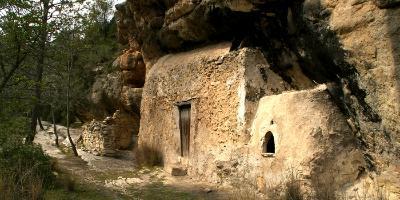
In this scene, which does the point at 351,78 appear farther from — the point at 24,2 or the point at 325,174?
the point at 24,2

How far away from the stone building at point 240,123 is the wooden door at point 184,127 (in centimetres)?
3

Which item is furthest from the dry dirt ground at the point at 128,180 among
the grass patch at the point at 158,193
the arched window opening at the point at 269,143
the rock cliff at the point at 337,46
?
the rock cliff at the point at 337,46

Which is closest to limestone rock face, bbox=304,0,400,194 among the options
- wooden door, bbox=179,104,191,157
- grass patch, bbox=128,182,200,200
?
grass patch, bbox=128,182,200,200

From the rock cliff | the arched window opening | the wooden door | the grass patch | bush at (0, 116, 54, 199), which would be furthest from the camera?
the wooden door

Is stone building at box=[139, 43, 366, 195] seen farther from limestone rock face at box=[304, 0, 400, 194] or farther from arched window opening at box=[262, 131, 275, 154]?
limestone rock face at box=[304, 0, 400, 194]

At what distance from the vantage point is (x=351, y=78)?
6.58m

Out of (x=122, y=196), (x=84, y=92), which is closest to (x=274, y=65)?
(x=122, y=196)

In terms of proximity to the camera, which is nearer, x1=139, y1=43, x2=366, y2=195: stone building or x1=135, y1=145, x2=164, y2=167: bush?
x1=139, y1=43, x2=366, y2=195: stone building

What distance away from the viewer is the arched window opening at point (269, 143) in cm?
825

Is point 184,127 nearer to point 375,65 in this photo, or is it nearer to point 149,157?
point 149,157

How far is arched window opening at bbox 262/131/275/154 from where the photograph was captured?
8.25m

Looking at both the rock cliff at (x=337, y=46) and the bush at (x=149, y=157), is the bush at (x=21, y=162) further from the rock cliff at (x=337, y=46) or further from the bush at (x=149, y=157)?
the rock cliff at (x=337, y=46)

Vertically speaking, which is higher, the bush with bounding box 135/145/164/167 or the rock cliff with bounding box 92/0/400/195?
the rock cliff with bounding box 92/0/400/195

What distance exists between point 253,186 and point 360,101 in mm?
2931
